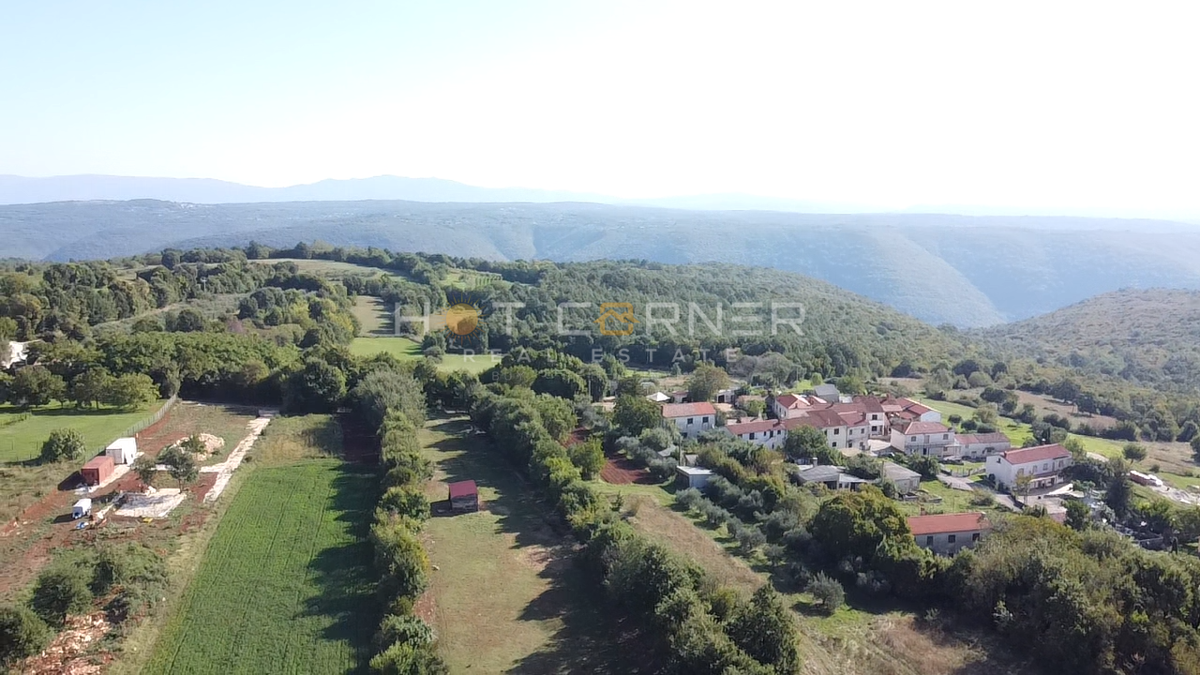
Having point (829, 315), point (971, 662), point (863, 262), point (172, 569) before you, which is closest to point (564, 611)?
point (971, 662)

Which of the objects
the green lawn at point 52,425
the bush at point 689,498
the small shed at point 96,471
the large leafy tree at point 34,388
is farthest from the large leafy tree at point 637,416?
the large leafy tree at point 34,388

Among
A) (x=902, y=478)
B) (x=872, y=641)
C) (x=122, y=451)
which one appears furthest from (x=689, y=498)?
(x=122, y=451)

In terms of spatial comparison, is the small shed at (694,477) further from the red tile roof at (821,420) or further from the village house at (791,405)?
the village house at (791,405)

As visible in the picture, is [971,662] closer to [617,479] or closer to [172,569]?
[617,479]

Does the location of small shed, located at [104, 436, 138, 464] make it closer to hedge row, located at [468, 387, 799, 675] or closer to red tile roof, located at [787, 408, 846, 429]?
hedge row, located at [468, 387, 799, 675]

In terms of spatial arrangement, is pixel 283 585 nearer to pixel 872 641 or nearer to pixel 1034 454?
pixel 872 641

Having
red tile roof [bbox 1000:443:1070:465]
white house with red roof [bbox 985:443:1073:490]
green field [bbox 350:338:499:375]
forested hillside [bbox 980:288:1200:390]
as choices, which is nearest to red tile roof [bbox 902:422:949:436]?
white house with red roof [bbox 985:443:1073:490]
